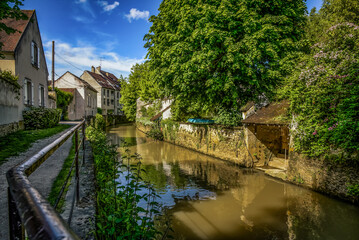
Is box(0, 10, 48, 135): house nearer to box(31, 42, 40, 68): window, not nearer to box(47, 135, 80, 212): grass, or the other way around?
box(31, 42, 40, 68): window

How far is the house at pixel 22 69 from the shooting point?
1180 centimetres

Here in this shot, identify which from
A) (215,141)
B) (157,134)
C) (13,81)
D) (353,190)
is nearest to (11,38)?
(13,81)

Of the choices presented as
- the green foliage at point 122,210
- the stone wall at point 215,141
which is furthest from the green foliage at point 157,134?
the green foliage at point 122,210

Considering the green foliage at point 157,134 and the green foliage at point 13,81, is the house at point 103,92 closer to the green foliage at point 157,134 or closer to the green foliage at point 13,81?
the green foliage at point 157,134

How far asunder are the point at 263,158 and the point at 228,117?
3.39 m

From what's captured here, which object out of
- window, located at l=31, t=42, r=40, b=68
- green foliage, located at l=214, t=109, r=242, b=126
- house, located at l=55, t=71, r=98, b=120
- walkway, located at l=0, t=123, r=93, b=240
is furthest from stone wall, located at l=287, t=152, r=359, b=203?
house, located at l=55, t=71, r=98, b=120

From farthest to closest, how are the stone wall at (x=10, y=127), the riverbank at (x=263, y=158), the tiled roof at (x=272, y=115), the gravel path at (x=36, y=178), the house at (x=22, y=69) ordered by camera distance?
the house at (x=22, y=69) → the stone wall at (x=10, y=127) → the tiled roof at (x=272, y=115) → the riverbank at (x=263, y=158) → the gravel path at (x=36, y=178)

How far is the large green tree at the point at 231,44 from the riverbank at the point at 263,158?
2420 mm

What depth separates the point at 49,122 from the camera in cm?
1611

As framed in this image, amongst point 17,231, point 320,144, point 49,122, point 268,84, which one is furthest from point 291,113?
point 49,122

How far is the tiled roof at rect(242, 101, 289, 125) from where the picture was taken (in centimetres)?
1059

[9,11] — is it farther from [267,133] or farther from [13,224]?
[267,133]

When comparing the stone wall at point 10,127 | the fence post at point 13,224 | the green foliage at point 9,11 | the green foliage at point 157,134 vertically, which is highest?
the green foliage at point 9,11

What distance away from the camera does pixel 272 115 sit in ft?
37.4
